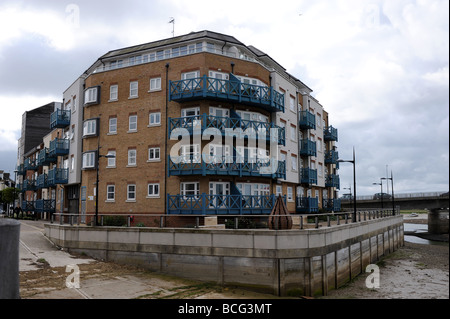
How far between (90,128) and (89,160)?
107 inches

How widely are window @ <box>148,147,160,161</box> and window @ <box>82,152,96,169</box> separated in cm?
542

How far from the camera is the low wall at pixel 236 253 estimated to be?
16953mm

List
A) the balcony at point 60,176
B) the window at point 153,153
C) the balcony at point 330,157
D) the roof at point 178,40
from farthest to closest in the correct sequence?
the balcony at point 330,157 < the balcony at point 60,176 < the roof at point 178,40 < the window at point 153,153

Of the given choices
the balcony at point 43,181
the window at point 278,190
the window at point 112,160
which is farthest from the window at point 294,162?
the balcony at point 43,181

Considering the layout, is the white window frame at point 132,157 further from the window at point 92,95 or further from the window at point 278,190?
the window at point 278,190

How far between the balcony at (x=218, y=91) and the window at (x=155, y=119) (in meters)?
2.33

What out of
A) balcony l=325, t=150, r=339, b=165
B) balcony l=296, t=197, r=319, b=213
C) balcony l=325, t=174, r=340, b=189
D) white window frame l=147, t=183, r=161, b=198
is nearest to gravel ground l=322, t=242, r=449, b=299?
balcony l=296, t=197, r=319, b=213

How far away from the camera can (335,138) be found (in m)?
Answer: 48.6

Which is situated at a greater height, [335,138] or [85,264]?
[335,138]

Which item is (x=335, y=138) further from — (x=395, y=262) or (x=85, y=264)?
(x=85, y=264)

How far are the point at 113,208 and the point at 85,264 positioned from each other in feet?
35.7

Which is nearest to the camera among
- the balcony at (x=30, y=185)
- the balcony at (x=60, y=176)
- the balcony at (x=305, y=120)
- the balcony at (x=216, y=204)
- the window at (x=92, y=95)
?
the balcony at (x=216, y=204)

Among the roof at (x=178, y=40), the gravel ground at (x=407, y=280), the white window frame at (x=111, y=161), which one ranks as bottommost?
the gravel ground at (x=407, y=280)
